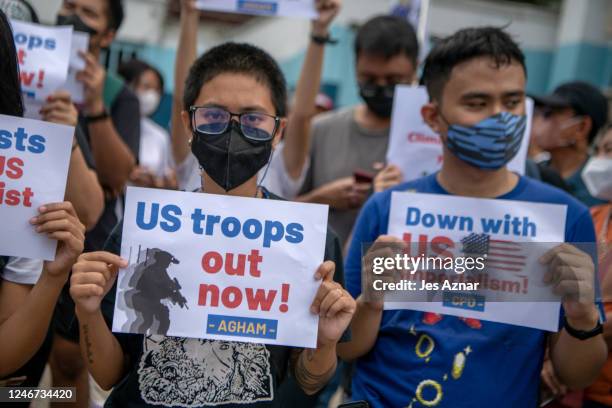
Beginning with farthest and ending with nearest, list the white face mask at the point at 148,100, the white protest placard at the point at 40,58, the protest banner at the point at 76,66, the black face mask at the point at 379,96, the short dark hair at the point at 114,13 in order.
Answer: the white face mask at the point at 148,100
the short dark hair at the point at 114,13
the black face mask at the point at 379,96
the protest banner at the point at 76,66
the white protest placard at the point at 40,58

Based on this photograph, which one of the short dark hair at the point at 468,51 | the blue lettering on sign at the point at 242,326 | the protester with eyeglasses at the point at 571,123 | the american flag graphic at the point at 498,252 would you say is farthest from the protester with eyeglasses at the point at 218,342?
the protester with eyeglasses at the point at 571,123

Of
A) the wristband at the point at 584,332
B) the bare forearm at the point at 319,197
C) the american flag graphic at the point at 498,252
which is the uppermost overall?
the bare forearm at the point at 319,197

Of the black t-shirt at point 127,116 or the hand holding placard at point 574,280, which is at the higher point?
the black t-shirt at point 127,116

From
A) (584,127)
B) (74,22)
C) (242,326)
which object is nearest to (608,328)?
(242,326)

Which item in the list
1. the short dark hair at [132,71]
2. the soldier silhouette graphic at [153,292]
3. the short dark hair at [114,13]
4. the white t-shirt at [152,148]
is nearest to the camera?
the soldier silhouette graphic at [153,292]

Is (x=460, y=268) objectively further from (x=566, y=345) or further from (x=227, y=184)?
(x=227, y=184)

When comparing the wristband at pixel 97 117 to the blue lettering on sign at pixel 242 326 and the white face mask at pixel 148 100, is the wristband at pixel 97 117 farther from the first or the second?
the white face mask at pixel 148 100

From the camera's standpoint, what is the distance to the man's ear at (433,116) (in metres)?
2.88

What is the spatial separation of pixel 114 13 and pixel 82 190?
5.35 ft

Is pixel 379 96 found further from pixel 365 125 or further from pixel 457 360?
pixel 457 360

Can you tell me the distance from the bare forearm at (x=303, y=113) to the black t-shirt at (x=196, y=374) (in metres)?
1.64

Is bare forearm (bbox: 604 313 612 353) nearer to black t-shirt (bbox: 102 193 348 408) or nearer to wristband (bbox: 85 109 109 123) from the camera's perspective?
black t-shirt (bbox: 102 193 348 408)

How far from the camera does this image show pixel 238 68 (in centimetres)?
259

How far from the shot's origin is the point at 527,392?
2449 millimetres
